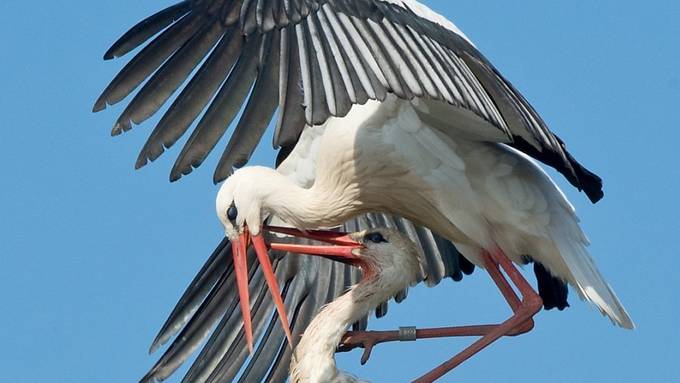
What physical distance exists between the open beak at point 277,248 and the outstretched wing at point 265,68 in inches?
50.4

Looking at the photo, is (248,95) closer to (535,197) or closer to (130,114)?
(130,114)

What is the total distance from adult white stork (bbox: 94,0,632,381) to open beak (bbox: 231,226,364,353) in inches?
1.7

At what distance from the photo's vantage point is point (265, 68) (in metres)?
10.1

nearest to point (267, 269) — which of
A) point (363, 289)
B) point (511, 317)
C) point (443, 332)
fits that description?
point (363, 289)

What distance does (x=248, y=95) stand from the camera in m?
10.1

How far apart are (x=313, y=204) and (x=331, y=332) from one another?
695mm

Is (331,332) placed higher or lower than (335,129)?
lower

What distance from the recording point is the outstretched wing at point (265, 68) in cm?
982

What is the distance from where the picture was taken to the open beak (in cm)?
1146

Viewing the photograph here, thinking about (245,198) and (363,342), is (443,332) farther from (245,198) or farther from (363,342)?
(245,198)

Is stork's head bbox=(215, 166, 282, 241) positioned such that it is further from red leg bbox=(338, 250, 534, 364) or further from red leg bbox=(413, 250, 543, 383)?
red leg bbox=(413, 250, 543, 383)

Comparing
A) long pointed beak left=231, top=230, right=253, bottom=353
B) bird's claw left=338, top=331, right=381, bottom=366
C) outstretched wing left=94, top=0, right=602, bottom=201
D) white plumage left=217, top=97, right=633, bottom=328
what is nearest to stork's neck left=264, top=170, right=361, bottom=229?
white plumage left=217, top=97, right=633, bottom=328

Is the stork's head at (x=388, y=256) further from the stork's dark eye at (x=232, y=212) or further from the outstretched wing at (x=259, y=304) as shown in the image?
the outstretched wing at (x=259, y=304)

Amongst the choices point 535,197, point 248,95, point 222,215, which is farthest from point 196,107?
point 535,197
